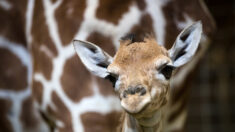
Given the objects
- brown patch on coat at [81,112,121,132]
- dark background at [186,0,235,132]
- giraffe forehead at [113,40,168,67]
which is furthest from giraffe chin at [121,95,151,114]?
dark background at [186,0,235,132]

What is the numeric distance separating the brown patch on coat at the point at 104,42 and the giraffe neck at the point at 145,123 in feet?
1.01

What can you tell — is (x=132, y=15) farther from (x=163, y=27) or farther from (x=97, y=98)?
(x=97, y=98)

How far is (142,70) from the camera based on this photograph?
1647 millimetres

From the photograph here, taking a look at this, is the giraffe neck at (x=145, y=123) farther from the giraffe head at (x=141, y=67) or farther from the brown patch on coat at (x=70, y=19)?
the brown patch on coat at (x=70, y=19)

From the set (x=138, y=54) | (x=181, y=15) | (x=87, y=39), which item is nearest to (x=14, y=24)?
(x=87, y=39)

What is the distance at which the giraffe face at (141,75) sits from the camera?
5.11 ft

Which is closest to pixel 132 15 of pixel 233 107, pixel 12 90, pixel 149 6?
pixel 149 6

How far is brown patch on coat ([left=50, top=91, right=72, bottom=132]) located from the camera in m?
2.04

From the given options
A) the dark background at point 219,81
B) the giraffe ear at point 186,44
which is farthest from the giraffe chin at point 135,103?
the dark background at point 219,81

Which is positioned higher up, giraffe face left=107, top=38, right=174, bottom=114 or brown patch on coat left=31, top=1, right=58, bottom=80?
brown patch on coat left=31, top=1, right=58, bottom=80

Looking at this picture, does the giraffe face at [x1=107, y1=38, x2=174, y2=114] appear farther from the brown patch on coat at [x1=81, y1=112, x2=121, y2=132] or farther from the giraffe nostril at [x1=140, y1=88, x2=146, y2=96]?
the brown patch on coat at [x1=81, y1=112, x2=121, y2=132]

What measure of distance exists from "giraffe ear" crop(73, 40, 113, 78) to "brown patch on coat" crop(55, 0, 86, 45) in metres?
0.29

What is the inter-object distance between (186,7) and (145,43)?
478 mm

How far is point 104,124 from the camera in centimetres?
200
